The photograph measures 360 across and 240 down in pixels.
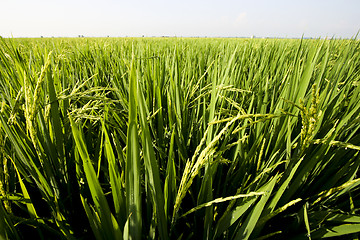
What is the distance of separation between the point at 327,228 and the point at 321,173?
0.27m

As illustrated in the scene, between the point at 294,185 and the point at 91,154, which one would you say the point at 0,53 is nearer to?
the point at 91,154

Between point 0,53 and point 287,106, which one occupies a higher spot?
point 0,53

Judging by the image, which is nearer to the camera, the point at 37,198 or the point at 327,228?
the point at 327,228

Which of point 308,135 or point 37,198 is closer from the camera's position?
point 308,135

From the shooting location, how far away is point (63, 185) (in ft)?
2.13

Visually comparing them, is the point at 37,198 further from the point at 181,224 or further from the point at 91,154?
the point at 181,224

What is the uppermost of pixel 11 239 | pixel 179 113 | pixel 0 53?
pixel 0 53

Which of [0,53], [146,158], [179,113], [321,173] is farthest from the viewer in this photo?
[0,53]

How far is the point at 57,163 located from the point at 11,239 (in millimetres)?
202

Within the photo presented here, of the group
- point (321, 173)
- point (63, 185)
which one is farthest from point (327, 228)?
point (63, 185)

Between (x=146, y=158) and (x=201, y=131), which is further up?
(x=146, y=158)

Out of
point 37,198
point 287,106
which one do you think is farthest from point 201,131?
point 37,198

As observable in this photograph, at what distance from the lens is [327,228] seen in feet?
1.76

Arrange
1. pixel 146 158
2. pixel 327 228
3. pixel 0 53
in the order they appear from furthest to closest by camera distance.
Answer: pixel 0 53
pixel 327 228
pixel 146 158
